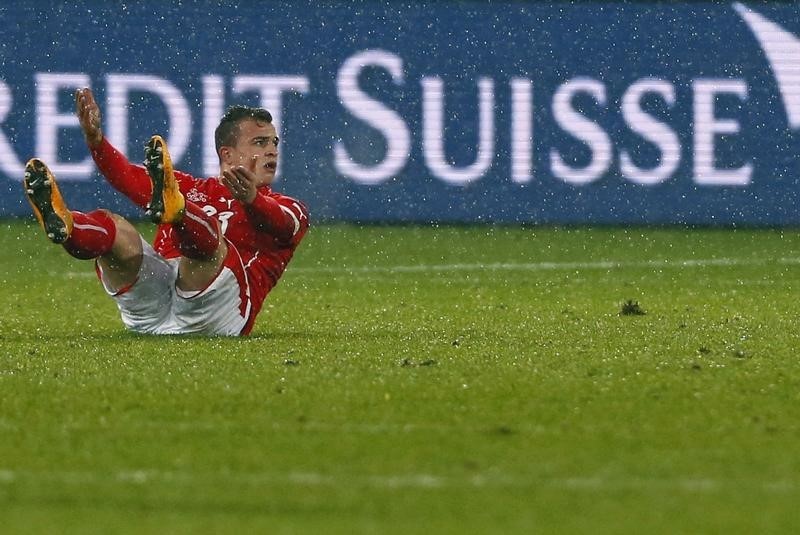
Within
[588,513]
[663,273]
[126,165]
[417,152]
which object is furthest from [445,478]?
[417,152]

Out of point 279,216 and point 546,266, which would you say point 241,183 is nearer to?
point 279,216

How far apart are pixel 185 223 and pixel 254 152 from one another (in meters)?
0.82

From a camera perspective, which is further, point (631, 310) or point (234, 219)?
point (631, 310)

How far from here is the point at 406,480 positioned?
185 inches

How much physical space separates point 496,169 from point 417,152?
708mm

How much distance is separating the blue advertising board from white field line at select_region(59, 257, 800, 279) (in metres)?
1.96

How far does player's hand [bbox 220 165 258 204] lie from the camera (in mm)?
7516

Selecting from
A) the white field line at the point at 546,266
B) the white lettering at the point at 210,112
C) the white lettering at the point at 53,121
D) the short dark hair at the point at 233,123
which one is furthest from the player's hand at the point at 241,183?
Result: the white lettering at the point at 53,121

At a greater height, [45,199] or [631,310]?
[45,199]

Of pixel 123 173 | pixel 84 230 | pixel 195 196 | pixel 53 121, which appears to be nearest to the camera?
pixel 84 230

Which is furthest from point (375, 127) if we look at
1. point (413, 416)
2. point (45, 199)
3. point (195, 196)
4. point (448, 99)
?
point (413, 416)

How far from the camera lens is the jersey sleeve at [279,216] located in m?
7.71

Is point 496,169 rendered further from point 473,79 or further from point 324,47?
point 324,47

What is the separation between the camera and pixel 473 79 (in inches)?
629
